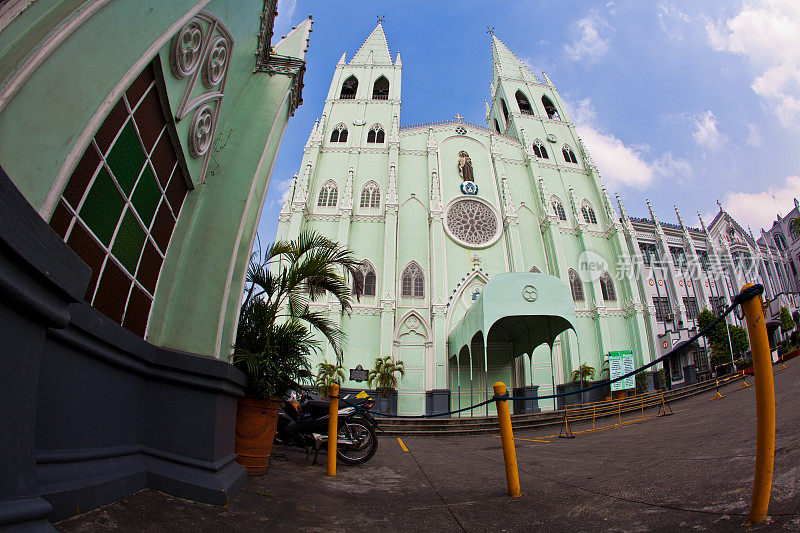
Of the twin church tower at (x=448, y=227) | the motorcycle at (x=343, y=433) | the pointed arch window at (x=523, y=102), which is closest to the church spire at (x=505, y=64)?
the pointed arch window at (x=523, y=102)

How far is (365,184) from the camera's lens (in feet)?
77.6

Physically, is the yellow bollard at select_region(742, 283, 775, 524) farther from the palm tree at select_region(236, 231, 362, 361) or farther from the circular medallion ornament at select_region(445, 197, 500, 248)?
the circular medallion ornament at select_region(445, 197, 500, 248)

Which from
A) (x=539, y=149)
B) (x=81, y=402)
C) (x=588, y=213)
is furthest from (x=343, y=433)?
(x=539, y=149)

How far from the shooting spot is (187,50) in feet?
11.4

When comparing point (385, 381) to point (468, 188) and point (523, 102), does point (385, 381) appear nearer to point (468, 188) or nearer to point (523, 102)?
point (468, 188)

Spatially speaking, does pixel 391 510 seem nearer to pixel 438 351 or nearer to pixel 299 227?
pixel 438 351

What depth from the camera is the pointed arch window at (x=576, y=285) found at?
2225cm

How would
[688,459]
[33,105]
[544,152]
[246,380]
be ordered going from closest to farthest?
[33,105], [688,459], [246,380], [544,152]

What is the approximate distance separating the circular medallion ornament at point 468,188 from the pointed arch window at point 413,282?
631 cm

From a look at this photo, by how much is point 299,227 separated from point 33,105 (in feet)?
63.3

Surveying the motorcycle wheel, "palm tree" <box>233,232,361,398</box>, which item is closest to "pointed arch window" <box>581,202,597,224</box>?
"palm tree" <box>233,232,361,398</box>

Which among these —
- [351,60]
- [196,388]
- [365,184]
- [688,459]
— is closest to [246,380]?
[196,388]

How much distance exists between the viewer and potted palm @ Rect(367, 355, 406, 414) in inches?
680

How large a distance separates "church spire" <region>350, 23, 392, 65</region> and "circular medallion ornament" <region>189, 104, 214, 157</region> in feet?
95.2
